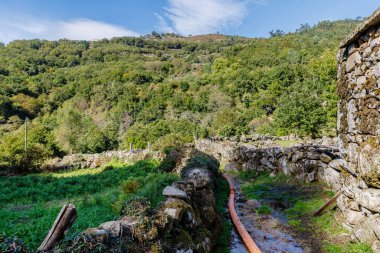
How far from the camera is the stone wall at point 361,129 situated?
16.7 ft

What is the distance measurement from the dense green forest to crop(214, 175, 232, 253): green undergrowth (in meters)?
16.3

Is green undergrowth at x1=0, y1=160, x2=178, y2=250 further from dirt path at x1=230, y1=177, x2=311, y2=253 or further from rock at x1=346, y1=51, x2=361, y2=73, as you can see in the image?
rock at x1=346, y1=51, x2=361, y2=73

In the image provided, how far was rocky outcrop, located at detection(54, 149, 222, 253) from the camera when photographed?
124 inches

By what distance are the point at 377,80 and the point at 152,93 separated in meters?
66.8

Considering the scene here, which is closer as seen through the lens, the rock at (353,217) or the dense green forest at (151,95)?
the rock at (353,217)

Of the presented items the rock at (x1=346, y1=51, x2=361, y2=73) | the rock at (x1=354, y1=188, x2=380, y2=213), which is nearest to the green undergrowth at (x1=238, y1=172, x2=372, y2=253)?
the rock at (x1=354, y1=188, x2=380, y2=213)

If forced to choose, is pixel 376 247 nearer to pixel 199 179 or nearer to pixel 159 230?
pixel 159 230

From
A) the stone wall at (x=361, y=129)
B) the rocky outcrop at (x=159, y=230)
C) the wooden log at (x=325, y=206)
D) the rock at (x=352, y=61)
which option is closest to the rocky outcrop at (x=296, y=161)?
the wooden log at (x=325, y=206)

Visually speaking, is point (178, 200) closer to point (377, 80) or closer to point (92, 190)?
point (377, 80)

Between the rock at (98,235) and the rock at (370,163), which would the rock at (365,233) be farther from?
the rock at (98,235)

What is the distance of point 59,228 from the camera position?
3197 mm

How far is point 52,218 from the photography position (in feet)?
24.3

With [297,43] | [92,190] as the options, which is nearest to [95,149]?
[92,190]

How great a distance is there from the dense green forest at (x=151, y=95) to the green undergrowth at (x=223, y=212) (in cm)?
1628
